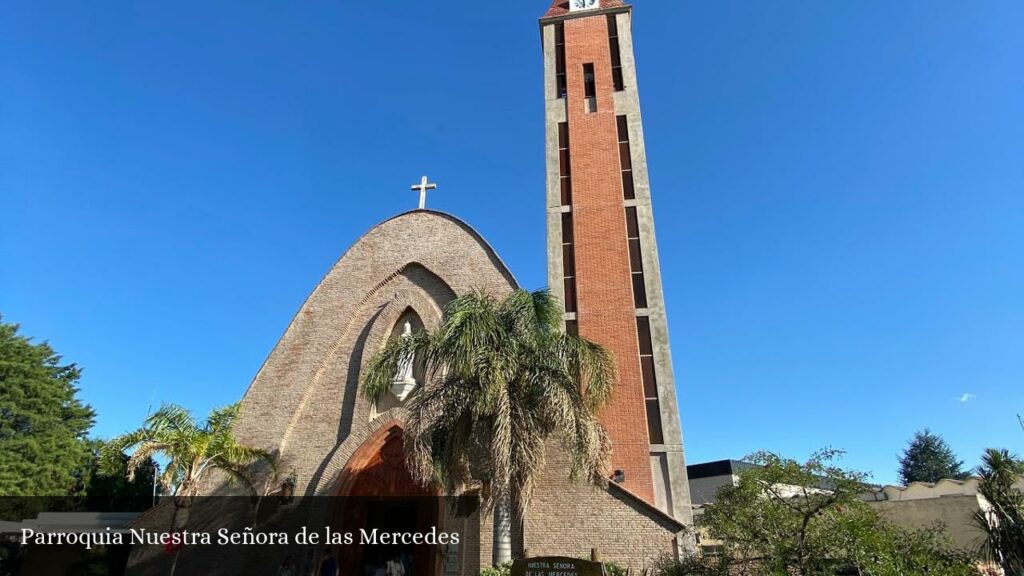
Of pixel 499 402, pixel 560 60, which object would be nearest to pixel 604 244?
pixel 560 60

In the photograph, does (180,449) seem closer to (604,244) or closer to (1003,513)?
(604,244)

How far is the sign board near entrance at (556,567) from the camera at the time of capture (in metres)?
8.91

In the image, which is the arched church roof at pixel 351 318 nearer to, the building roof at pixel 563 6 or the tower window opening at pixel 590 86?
the tower window opening at pixel 590 86

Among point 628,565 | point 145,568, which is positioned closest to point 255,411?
point 145,568

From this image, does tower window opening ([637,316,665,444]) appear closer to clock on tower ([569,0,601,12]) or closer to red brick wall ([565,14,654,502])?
red brick wall ([565,14,654,502])

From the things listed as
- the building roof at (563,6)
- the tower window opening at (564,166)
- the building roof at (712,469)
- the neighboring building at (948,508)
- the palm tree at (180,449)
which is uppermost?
the building roof at (563,6)

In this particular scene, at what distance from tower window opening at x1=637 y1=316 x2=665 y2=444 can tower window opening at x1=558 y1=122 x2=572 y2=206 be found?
589cm

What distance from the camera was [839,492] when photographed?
909 centimetres

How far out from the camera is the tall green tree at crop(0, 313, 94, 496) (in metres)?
30.8

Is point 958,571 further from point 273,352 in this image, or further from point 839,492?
point 273,352

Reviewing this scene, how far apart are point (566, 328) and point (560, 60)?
13.0m

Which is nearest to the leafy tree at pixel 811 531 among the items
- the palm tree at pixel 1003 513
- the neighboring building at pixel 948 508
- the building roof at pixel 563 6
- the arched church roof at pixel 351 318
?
the palm tree at pixel 1003 513

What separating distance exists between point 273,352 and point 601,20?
20.0 m

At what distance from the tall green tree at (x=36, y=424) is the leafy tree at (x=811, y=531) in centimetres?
3594
